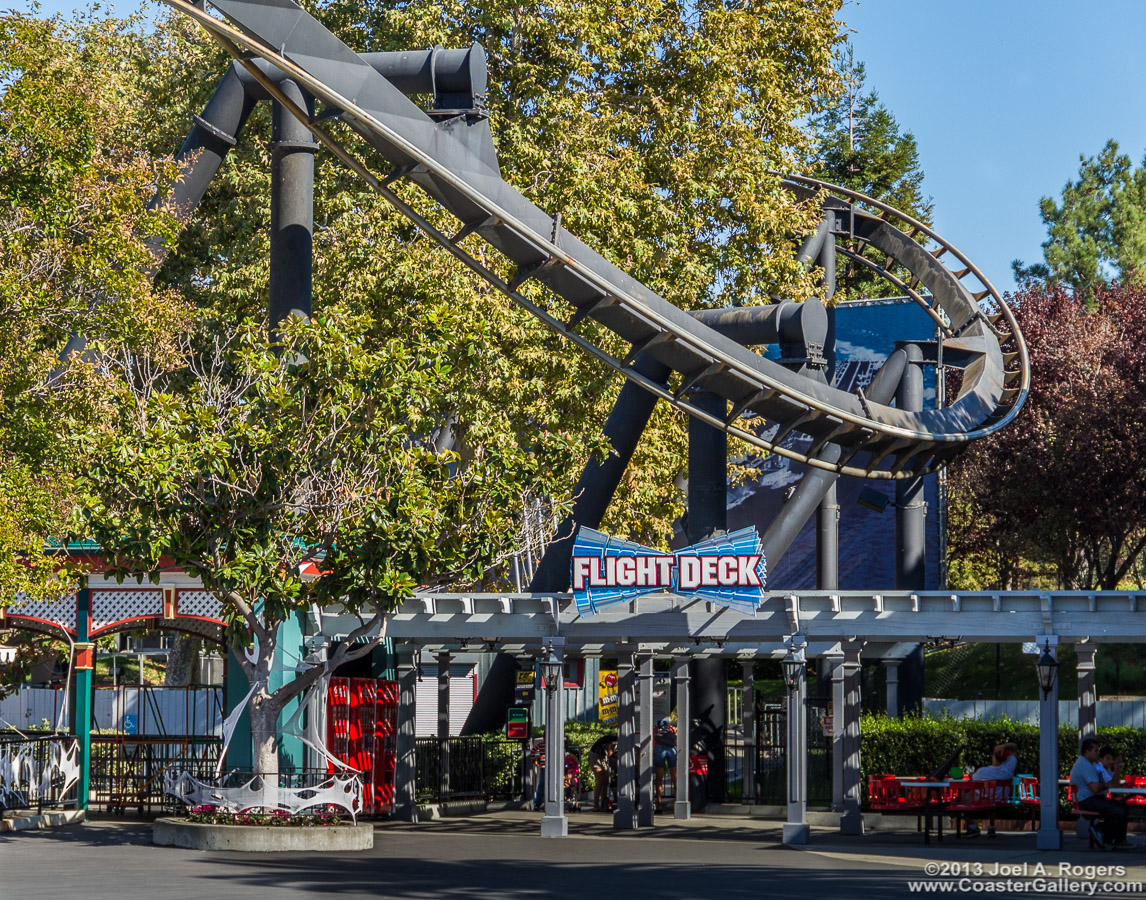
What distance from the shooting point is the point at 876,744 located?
24281 millimetres

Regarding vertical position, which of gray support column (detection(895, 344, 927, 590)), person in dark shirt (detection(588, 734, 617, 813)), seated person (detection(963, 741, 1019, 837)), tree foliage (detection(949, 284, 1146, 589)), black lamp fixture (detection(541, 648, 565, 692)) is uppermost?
tree foliage (detection(949, 284, 1146, 589))

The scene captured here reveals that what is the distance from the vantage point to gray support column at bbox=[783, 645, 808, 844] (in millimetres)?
19844

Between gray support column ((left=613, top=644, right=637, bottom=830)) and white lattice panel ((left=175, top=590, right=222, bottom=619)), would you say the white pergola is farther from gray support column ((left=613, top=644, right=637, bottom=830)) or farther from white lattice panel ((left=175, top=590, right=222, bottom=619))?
white lattice panel ((left=175, top=590, right=222, bottom=619))

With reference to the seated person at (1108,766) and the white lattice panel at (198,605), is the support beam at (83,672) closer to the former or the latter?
the white lattice panel at (198,605)

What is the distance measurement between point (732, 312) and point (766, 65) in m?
8.61

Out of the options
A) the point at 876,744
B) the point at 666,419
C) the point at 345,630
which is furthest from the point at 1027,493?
the point at 345,630

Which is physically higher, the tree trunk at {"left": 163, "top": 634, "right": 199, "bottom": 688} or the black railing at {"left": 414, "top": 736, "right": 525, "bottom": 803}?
the tree trunk at {"left": 163, "top": 634, "right": 199, "bottom": 688}

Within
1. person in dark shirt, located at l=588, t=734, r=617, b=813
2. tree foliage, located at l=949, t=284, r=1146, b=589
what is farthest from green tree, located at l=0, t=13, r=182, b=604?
tree foliage, located at l=949, t=284, r=1146, b=589

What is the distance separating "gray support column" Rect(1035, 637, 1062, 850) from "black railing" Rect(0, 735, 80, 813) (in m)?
13.8

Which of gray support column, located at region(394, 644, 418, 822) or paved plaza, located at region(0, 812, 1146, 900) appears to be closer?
paved plaza, located at region(0, 812, 1146, 900)

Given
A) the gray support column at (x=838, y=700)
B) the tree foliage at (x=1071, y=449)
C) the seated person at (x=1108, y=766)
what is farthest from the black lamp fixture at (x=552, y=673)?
the tree foliage at (x=1071, y=449)

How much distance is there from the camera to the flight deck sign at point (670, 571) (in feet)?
66.9

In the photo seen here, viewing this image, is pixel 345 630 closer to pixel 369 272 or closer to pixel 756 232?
pixel 369 272

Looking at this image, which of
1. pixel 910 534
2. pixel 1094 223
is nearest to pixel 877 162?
pixel 1094 223
